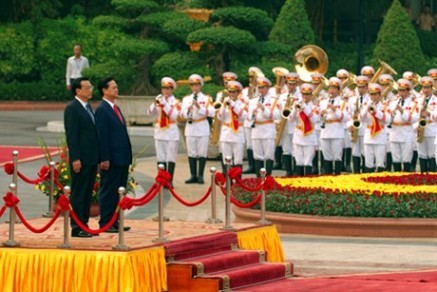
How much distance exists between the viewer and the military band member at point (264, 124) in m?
30.0

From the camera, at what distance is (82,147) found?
18.5m

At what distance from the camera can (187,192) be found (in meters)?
27.7

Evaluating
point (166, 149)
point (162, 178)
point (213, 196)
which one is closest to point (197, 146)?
point (166, 149)

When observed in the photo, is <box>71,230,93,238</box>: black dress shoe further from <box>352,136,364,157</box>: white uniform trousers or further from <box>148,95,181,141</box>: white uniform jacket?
<box>352,136,364,157</box>: white uniform trousers

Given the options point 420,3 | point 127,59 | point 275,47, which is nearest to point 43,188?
point 275,47

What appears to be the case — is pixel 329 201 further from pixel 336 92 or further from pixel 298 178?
pixel 336 92

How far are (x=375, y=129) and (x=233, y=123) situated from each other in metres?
2.40

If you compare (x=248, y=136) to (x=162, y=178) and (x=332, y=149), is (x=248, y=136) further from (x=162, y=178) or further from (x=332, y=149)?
(x=162, y=178)

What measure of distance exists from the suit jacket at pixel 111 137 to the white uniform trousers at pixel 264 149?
1135 cm

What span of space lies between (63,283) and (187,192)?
417 inches

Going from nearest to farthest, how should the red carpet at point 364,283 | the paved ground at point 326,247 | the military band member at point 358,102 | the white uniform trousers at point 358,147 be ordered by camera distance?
the red carpet at point 364,283 → the paved ground at point 326,247 → the military band member at point 358,102 → the white uniform trousers at point 358,147

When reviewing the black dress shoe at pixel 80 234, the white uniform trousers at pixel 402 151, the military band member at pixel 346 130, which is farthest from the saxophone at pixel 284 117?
the black dress shoe at pixel 80 234

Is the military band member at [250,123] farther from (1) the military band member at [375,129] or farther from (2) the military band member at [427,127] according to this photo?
(2) the military band member at [427,127]

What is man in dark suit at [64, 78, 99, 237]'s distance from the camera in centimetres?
1852
